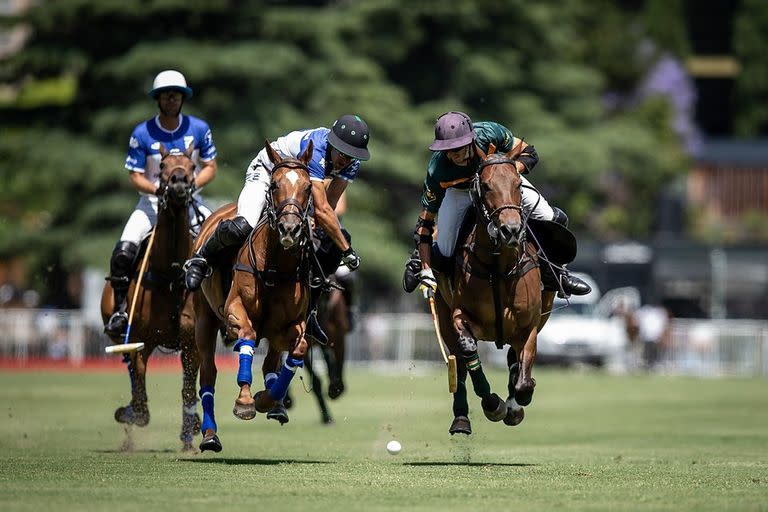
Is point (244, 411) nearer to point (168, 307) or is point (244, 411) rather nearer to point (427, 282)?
point (427, 282)

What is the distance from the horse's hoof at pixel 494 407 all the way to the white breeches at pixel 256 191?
2605 millimetres

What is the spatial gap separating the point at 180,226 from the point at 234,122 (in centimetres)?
2675

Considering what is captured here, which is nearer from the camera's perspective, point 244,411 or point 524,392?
point 244,411

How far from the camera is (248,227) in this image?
13.9 meters

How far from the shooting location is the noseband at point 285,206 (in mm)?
12938

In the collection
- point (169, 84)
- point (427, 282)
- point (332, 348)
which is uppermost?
point (169, 84)

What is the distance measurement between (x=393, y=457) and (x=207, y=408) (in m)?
1.90

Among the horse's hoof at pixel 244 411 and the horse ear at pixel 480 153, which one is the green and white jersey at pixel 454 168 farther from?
the horse's hoof at pixel 244 411

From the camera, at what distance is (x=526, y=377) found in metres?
13.6

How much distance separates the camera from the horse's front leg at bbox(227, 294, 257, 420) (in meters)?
13.0

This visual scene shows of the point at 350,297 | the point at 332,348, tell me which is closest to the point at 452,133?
the point at 332,348

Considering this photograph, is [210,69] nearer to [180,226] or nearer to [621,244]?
[621,244]

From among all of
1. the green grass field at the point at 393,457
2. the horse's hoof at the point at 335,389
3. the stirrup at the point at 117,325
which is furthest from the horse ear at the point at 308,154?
the horse's hoof at the point at 335,389

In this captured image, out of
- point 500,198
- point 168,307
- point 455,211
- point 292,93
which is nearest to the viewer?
point 500,198
